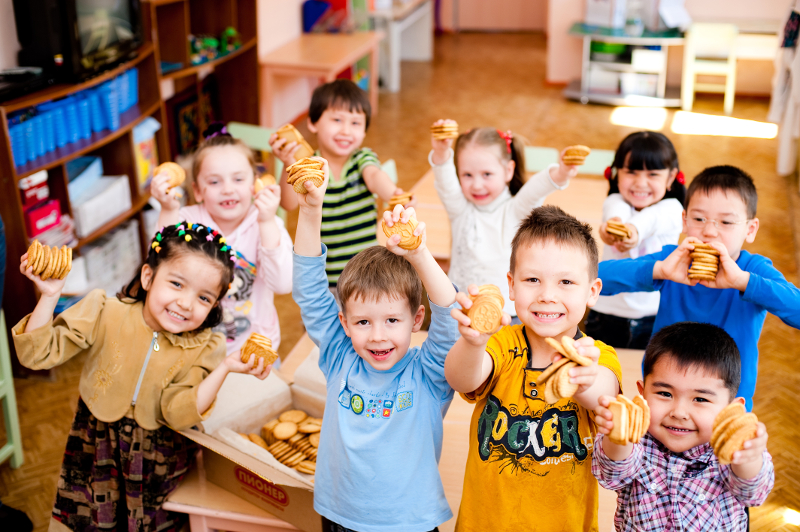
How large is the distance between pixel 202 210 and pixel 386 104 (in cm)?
579

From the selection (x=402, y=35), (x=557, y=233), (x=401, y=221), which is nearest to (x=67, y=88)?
(x=401, y=221)

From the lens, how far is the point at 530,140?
6914mm

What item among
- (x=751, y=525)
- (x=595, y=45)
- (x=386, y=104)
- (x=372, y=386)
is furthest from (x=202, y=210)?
(x=595, y=45)

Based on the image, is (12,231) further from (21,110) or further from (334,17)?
(334,17)

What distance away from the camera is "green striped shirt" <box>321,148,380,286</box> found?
287 cm

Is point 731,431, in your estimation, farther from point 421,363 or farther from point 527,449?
point 421,363

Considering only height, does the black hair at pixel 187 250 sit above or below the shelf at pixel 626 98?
above

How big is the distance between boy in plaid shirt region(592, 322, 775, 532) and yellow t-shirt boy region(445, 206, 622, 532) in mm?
89

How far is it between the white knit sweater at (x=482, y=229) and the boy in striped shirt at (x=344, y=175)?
26 cm

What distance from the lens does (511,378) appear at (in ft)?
5.11

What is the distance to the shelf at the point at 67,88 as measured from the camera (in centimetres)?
323

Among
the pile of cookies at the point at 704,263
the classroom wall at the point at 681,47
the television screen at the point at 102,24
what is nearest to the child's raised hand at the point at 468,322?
the pile of cookies at the point at 704,263

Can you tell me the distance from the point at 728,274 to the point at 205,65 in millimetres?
4211

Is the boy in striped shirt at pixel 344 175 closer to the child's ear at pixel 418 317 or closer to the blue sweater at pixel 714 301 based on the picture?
the blue sweater at pixel 714 301
